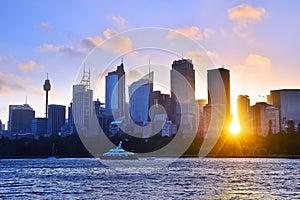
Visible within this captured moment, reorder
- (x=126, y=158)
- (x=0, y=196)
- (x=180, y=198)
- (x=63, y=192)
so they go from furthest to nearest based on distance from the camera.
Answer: (x=126, y=158), (x=63, y=192), (x=0, y=196), (x=180, y=198)

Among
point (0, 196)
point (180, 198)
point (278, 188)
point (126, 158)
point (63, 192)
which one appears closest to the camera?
point (180, 198)

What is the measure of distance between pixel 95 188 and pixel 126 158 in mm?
120298

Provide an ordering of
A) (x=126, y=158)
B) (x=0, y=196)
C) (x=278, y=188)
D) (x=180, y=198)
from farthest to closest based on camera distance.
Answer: (x=126, y=158) → (x=278, y=188) → (x=0, y=196) → (x=180, y=198)

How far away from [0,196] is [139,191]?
15103 millimetres

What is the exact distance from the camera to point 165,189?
198 feet

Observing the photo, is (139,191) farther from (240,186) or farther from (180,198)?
(240,186)

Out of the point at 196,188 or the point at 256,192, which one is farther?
the point at 196,188

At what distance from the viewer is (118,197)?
52688 mm

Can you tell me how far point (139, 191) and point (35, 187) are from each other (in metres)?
15.6

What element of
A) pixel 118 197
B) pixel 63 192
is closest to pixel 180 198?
pixel 118 197

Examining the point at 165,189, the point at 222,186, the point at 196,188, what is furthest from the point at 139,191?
the point at 222,186

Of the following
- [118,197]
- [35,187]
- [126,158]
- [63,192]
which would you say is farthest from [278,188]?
[126,158]

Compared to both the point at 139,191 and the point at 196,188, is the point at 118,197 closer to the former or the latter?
the point at 139,191

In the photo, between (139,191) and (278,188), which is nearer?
(139,191)
